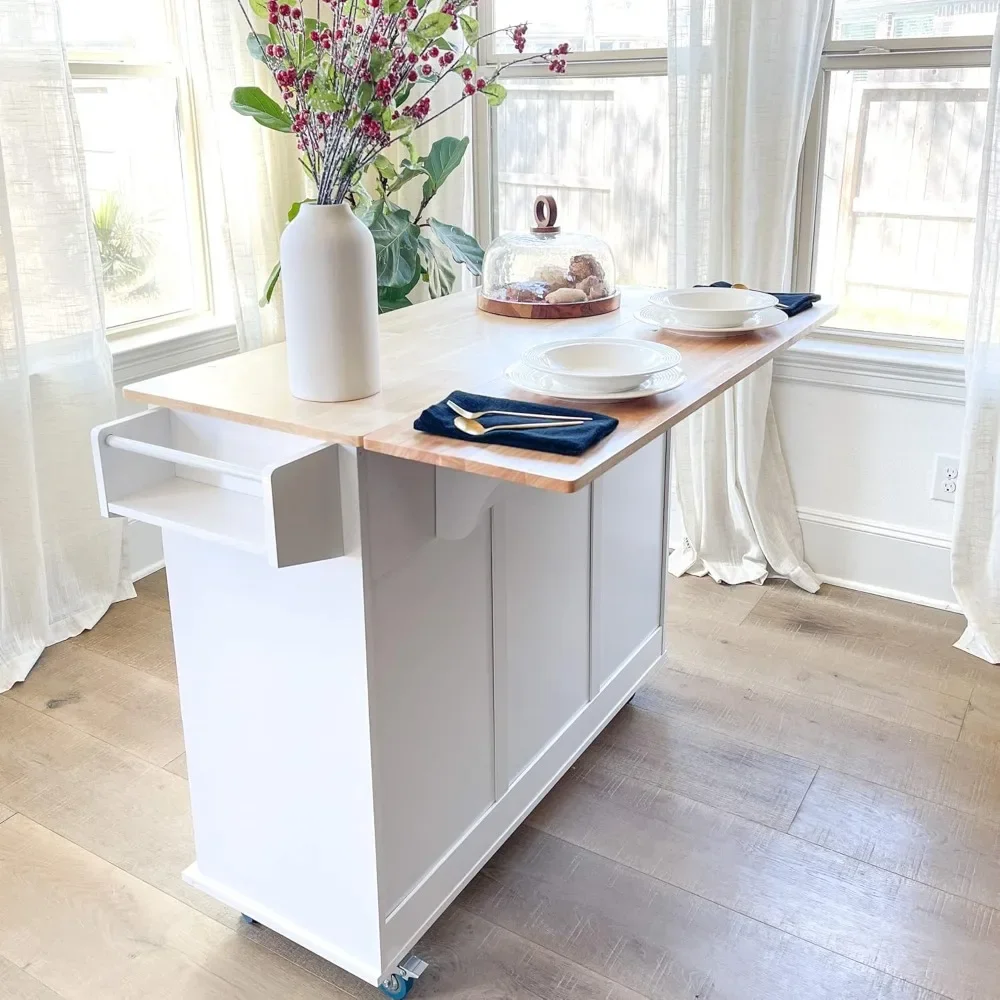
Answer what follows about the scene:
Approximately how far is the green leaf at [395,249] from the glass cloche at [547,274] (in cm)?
83

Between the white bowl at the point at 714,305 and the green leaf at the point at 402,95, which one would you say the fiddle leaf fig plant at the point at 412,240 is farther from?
the green leaf at the point at 402,95

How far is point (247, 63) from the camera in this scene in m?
2.87

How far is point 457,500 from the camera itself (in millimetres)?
1463

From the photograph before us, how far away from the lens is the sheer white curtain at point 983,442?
2355 millimetres

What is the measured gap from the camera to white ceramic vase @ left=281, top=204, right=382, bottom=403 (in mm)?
1324

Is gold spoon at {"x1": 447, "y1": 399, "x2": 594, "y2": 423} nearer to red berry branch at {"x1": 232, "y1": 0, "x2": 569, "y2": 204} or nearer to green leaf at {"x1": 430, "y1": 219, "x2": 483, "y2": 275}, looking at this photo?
red berry branch at {"x1": 232, "y1": 0, "x2": 569, "y2": 204}

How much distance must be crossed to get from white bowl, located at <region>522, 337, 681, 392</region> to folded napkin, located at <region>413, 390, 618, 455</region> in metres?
0.12

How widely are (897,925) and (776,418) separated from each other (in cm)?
153

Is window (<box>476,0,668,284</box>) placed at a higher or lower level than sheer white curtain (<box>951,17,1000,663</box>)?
higher

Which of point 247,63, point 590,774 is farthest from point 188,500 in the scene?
point 247,63

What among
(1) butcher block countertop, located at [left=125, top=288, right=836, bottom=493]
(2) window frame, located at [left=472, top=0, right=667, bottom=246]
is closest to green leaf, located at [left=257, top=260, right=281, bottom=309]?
(2) window frame, located at [left=472, top=0, right=667, bottom=246]

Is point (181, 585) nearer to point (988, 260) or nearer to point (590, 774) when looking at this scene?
point (590, 774)

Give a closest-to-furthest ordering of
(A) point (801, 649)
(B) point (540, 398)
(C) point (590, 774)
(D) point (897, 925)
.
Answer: (B) point (540, 398)
(D) point (897, 925)
(C) point (590, 774)
(A) point (801, 649)

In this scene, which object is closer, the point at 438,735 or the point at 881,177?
the point at 438,735
